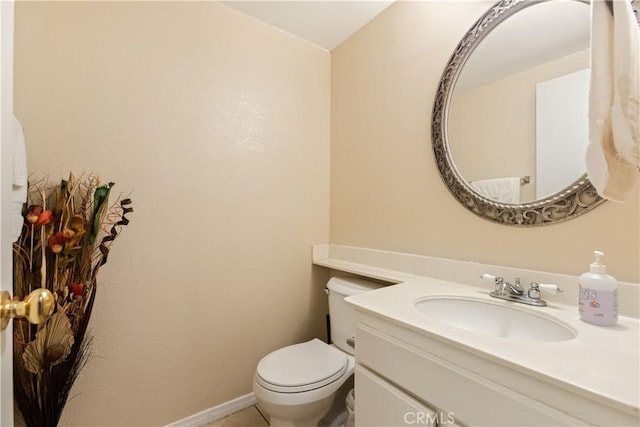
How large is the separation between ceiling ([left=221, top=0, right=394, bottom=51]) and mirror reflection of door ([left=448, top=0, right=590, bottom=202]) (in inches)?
28.7

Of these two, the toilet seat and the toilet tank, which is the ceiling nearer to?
the toilet tank

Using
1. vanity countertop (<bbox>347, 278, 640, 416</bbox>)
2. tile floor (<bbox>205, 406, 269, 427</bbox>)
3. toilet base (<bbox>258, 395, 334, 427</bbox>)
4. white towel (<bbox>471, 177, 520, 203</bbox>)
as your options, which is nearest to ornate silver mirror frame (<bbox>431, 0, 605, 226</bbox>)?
white towel (<bbox>471, 177, 520, 203</bbox>)

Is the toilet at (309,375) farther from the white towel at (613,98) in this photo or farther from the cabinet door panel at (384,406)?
the white towel at (613,98)

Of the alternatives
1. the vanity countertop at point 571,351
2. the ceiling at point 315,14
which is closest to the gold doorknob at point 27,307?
the vanity countertop at point 571,351

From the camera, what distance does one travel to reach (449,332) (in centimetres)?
71

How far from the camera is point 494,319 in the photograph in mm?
979

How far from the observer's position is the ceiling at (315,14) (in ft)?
4.95

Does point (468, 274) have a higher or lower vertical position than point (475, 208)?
lower

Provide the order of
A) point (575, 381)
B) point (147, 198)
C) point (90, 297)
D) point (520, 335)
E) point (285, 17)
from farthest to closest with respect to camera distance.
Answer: point (285, 17) < point (147, 198) < point (90, 297) < point (520, 335) < point (575, 381)

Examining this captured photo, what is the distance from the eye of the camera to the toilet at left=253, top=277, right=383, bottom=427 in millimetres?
1136

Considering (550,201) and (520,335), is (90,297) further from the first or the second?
(550,201)

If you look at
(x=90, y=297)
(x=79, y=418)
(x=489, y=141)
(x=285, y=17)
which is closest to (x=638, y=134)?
(x=489, y=141)

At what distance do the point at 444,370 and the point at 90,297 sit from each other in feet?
4.23

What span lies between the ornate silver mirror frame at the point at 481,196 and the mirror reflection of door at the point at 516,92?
0.08 feet
